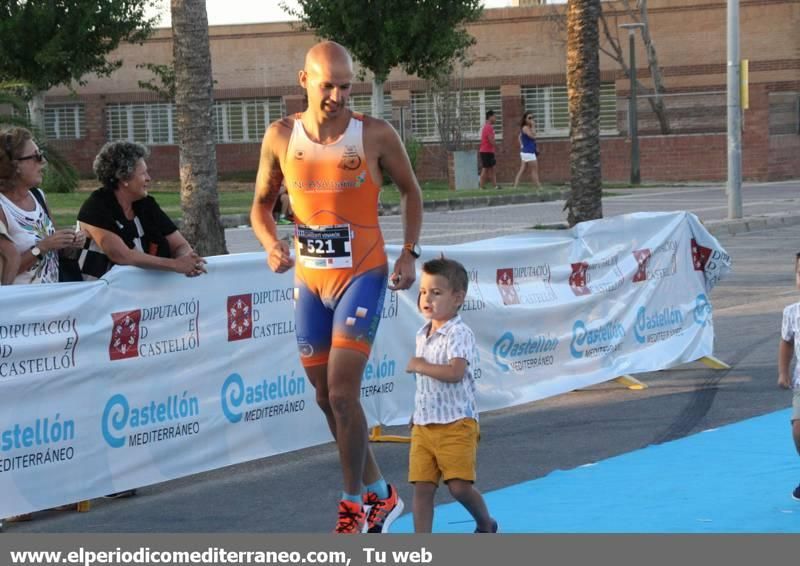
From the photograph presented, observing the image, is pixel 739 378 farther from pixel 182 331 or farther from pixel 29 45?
pixel 29 45

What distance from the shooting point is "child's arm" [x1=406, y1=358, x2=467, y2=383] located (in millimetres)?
6023

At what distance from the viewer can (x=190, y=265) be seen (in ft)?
26.0

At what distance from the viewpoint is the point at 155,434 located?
7.78 meters

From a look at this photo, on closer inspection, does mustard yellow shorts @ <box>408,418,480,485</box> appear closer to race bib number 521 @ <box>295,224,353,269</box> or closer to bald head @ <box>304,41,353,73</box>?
race bib number 521 @ <box>295,224,353,269</box>

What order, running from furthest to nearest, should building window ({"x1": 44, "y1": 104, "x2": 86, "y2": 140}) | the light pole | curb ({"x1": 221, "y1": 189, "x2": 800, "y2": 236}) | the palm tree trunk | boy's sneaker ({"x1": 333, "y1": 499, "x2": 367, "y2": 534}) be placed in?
building window ({"x1": 44, "y1": 104, "x2": 86, "y2": 140}), the light pole, the palm tree trunk, curb ({"x1": 221, "y1": 189, "x2": 800, "y2": 236}), boy's sneaker ({"x1": 333, "y1": 499, "x2": 367, "y2": 534})

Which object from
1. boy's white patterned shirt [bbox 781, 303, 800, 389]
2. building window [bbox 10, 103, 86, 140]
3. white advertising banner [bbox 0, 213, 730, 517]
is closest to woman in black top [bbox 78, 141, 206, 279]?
white advertising banner [bbox 0, 213, 730, 517]

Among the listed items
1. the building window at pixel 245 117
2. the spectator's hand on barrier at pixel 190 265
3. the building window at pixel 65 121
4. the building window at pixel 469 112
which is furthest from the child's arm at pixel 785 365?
the building window at pixel 65 121

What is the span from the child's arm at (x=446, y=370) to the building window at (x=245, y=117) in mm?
44758

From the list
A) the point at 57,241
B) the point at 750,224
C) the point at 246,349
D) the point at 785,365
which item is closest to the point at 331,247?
the point at 57,241

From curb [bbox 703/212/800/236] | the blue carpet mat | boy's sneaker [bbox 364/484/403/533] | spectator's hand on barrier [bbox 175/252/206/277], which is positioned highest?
spectator's hand on barrier [bbox 175/252/206/277]

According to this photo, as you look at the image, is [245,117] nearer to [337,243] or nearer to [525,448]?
[525,448]

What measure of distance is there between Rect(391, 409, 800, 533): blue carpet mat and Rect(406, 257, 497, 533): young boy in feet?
1.94

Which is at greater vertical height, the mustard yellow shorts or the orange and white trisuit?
the orange and white trisuit

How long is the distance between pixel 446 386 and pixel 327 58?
1.57 meters
